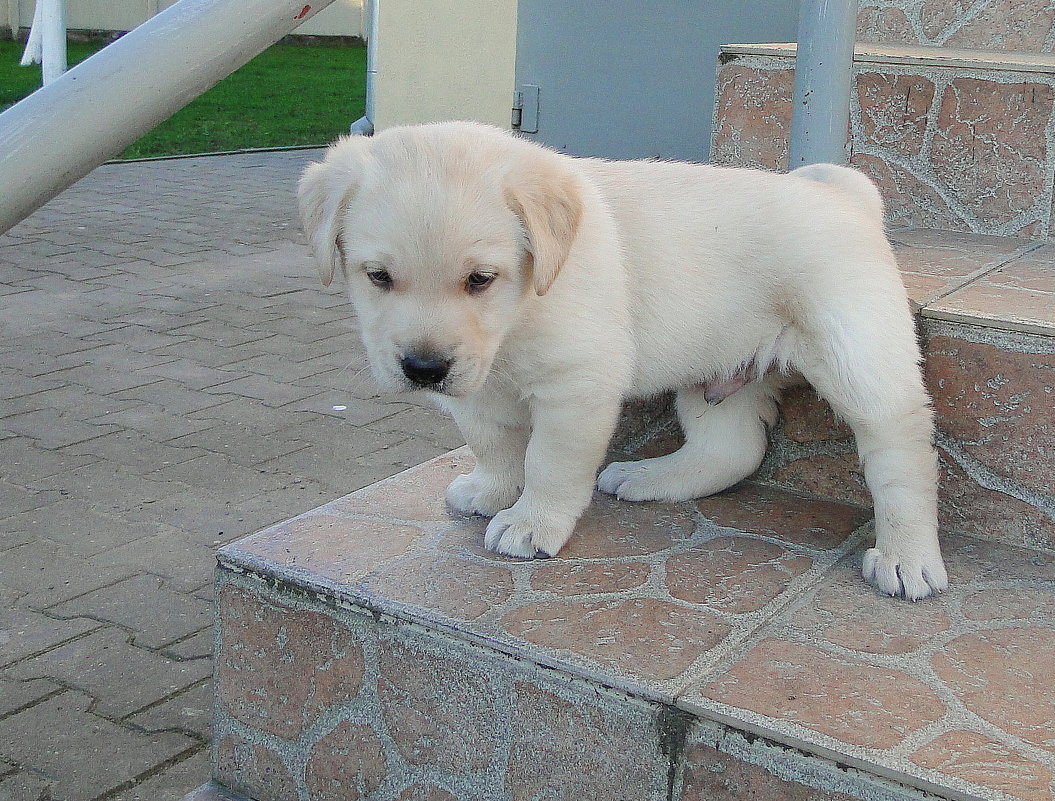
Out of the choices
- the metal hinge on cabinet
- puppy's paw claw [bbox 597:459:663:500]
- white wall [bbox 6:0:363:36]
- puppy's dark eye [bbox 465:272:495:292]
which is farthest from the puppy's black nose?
white wall [bbox 6:0:363:36]

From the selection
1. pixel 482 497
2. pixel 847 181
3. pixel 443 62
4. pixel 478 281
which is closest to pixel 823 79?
pixel 847 181

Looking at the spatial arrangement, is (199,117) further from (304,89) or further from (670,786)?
(670,786)

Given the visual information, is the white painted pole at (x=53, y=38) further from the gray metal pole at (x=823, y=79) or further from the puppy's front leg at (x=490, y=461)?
the puppy's front leg at (x=490, y=461)

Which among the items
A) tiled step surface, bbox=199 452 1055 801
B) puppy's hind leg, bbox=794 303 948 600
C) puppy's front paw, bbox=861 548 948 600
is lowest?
tiled step surface, bbox=199 452 1055 801

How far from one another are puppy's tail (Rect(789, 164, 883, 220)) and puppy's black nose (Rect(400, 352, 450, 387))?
1.14 meters

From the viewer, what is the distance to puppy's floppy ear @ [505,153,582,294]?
2260 mm

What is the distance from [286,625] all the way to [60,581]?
1.59 meters

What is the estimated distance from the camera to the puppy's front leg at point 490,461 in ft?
8.91

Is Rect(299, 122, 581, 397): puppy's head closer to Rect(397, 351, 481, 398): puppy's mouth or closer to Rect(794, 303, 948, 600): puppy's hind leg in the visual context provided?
Rect(397, 351, 481, 398): puppy's mouth

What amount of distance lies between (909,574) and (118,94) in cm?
173

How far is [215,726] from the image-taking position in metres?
2.57

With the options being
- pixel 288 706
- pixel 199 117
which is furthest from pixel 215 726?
pixel 199 117

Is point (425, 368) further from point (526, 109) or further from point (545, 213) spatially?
point (526, 109)

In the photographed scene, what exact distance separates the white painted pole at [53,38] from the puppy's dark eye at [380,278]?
14.9 meters
